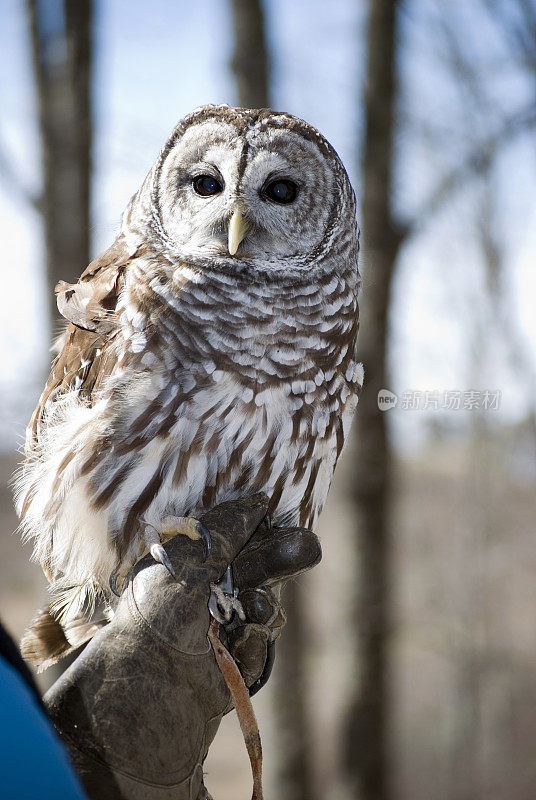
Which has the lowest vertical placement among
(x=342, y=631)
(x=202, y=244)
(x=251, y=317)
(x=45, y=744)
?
(x=342, y=631)

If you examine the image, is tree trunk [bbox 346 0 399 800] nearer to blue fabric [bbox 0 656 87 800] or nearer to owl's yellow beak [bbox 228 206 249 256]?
owl's yellow beak [bbox 228 206 249 256]

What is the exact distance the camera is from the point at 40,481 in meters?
1.97

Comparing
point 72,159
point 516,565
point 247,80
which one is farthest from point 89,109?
point 516,565

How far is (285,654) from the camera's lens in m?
5.06

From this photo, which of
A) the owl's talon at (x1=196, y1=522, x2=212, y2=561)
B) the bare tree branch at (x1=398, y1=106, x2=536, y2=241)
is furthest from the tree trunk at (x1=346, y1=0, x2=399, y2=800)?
the owl's talon at (x1=196, y1=522, x2=212, y2=561)

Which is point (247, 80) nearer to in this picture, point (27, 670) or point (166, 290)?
point (166, 290)

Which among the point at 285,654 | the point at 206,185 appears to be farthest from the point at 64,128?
the point at 285,654

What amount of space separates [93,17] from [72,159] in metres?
0.89

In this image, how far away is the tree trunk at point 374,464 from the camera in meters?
5.13

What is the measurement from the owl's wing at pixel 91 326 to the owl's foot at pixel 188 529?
0.40 meters

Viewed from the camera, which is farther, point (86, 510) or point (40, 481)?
point (40, 481)

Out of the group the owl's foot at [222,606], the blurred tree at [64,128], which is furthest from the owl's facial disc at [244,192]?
the blurred tree at [64,128]

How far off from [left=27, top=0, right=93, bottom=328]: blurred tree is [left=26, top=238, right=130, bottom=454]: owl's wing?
1.99m

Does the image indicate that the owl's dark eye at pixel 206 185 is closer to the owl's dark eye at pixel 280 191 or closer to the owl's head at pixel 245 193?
the owl's head at pixel 245 193
